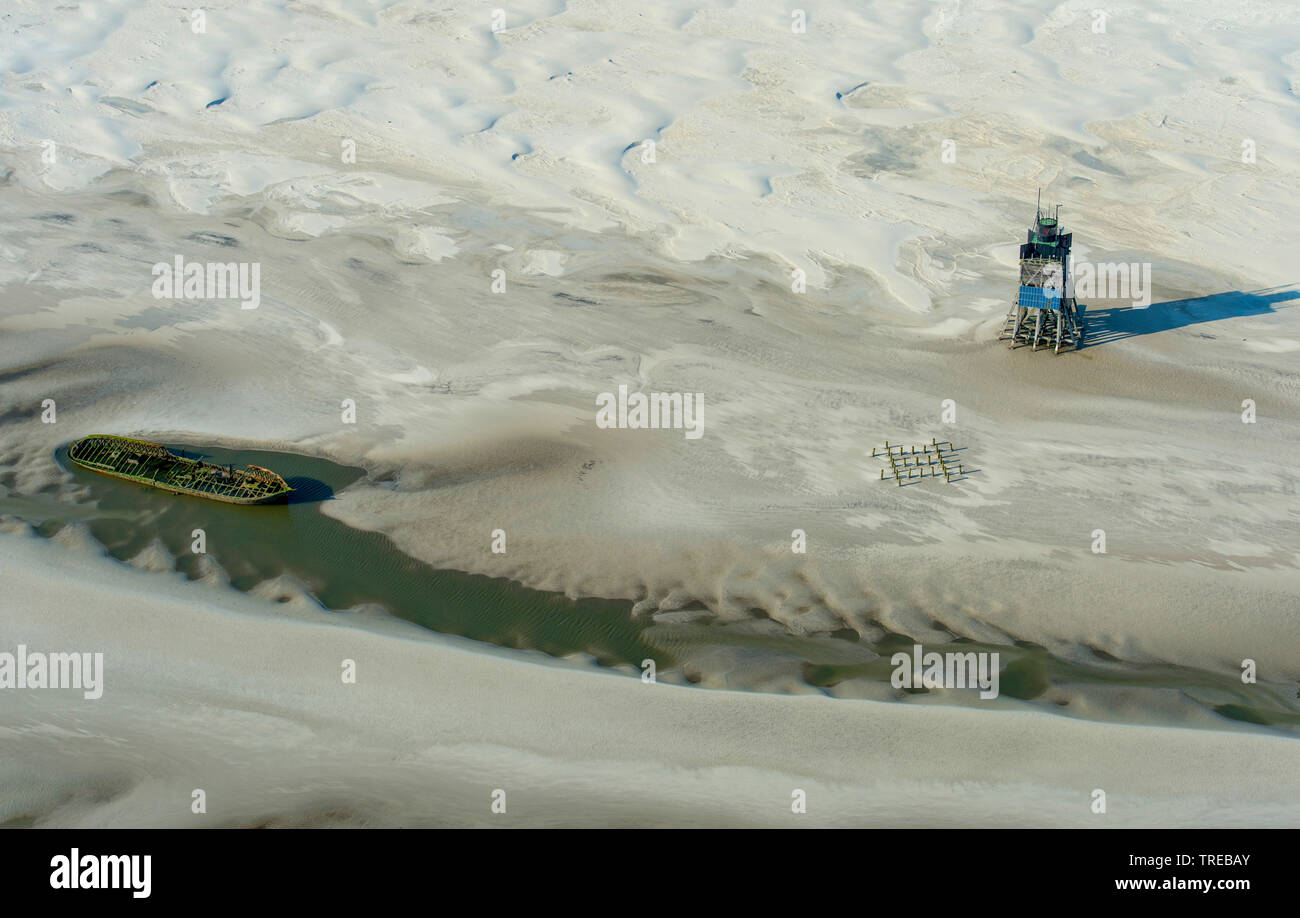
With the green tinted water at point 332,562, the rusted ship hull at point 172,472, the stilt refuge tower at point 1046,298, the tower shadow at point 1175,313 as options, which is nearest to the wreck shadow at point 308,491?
the green tinted water at point 332,562

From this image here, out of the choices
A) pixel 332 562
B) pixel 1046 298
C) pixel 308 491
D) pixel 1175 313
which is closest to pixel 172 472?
pixel 308 491

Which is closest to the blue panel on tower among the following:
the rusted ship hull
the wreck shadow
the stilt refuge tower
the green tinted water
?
the stilt refuge tower

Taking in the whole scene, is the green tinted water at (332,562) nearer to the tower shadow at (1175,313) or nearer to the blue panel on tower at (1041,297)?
the blue panel on tower at (1041,297)

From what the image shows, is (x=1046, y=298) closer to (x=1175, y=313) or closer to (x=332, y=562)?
(x=1175, y=313)

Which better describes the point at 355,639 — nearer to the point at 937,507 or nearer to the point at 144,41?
the point at 937,507

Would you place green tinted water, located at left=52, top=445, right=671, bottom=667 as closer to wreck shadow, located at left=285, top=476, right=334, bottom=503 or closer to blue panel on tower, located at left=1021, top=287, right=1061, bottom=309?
wreck shadow, located at left=285, top=476, right=334, bottom=503
